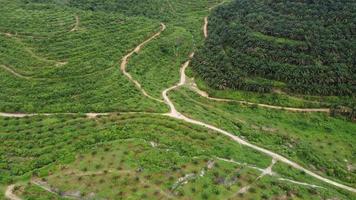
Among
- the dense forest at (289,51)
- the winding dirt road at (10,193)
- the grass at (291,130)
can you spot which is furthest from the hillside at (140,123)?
the dense forest at (289,51)

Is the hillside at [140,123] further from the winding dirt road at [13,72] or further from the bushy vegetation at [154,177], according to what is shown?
the winding dirt road at [13,72]

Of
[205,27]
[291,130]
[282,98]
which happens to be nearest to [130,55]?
[205,27]

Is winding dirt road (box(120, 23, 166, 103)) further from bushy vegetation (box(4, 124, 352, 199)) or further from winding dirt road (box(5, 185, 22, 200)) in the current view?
winding dirt road (box(5, 185, 22, 200))

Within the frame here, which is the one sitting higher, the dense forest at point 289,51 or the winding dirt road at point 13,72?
the dense forest at point 289,51

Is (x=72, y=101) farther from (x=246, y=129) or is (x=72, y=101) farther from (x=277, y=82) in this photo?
(x=277, y=82)

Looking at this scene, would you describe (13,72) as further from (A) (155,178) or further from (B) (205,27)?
(B) (205,27)

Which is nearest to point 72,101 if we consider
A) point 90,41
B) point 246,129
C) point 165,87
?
point 165,87

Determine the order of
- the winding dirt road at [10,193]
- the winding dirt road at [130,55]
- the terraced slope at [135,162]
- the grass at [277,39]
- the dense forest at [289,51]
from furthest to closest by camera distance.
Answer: the grass at [277,39] < the dense forest at [289,51] < the winding dirt road at [130,55] < the terraced slope at [135,162] < the winding dirt road at [10,193]
